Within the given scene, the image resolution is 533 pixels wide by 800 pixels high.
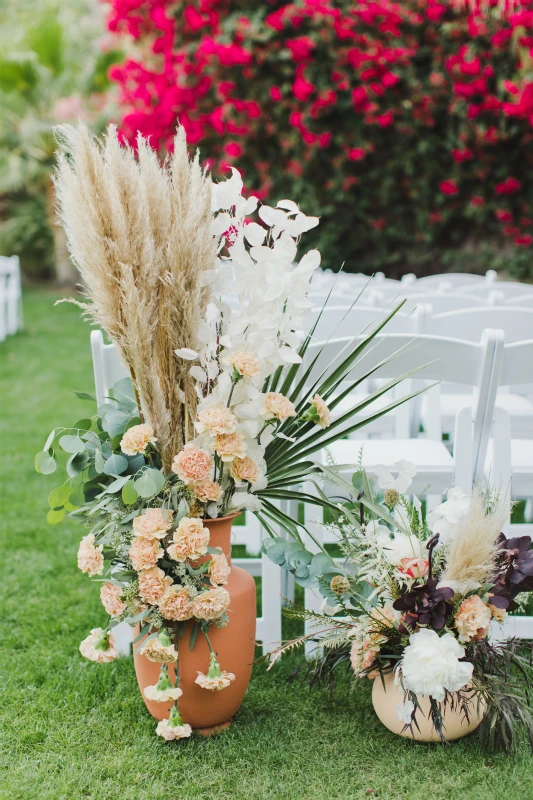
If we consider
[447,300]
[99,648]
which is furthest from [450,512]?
[447,300]

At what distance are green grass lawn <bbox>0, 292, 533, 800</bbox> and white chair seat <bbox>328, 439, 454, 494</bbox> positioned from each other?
2.08 feet

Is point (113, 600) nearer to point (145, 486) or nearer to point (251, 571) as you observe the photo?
point (145, 486)

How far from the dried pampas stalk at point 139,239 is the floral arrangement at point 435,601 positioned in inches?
21.6

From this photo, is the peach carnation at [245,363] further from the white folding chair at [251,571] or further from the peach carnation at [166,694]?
the peach carnation at [166,694]

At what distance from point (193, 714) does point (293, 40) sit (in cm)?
644

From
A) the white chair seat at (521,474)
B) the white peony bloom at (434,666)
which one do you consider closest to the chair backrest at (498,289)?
the white chair seat at (521,474)

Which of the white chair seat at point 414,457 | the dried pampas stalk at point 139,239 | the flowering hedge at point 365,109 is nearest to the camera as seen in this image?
the dried pampas stalk at point 139,239

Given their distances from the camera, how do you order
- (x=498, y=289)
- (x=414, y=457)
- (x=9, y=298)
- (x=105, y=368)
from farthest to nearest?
(x=9, y=298) < (x=498, y=289) < (x=414, y=457) < (x=105, y=368)

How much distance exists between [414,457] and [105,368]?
104cm

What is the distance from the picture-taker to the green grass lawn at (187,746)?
74.8 inches

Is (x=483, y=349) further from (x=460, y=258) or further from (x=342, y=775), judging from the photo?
(x=460, y=258)

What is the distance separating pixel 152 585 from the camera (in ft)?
6.15

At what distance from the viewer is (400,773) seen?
6.40 ft

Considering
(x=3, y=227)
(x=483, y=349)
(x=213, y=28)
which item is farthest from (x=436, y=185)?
(x=3, y=227)
